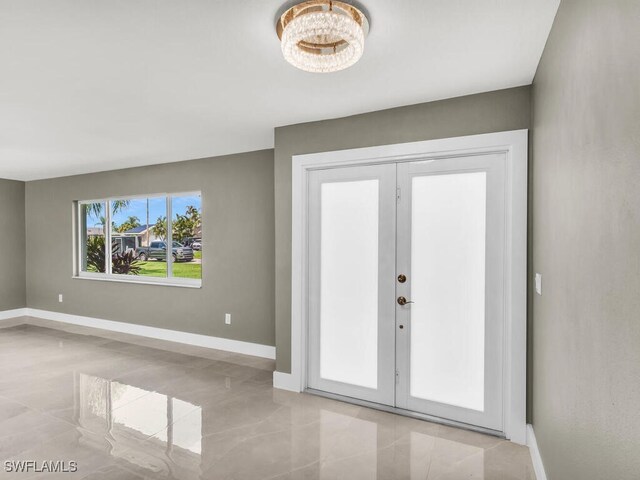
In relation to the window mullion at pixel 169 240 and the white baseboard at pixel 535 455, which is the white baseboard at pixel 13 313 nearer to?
the window mullion at pixel 169 240

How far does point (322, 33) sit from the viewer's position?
1.78 m

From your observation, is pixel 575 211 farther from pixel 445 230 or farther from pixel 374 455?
pixel 374 455

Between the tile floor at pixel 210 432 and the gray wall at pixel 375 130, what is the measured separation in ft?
2.34

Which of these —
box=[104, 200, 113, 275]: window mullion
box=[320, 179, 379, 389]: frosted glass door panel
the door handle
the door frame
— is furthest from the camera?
box=[104, 200, 113, 275]: window mullion

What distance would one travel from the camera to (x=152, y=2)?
5.55ft

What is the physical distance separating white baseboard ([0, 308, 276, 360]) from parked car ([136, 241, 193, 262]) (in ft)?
3.41

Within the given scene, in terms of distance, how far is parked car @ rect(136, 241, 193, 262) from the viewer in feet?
17.9

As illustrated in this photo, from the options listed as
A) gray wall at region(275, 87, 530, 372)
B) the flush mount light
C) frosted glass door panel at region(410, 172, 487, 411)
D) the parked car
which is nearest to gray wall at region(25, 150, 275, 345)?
the parked car

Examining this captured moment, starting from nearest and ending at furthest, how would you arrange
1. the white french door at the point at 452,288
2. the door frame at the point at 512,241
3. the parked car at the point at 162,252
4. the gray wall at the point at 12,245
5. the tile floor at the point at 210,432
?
the tile floor at the point at 210,432
the door frame at the point at 512,241
the white french door at the point at 452,288
the parked car at the point at 162,252
the gray wall at the point at 12,245

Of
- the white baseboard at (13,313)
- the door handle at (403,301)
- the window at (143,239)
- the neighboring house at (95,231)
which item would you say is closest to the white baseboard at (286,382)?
the door handle at (403,301)

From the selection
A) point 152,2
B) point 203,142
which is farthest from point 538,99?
point 203,142

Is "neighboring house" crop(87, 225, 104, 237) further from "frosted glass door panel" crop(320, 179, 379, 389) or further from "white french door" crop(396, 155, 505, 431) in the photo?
"white french door" crop(396, 155, 505, 431)

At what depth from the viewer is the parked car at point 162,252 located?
17.9ft

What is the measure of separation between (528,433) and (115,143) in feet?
15.9
